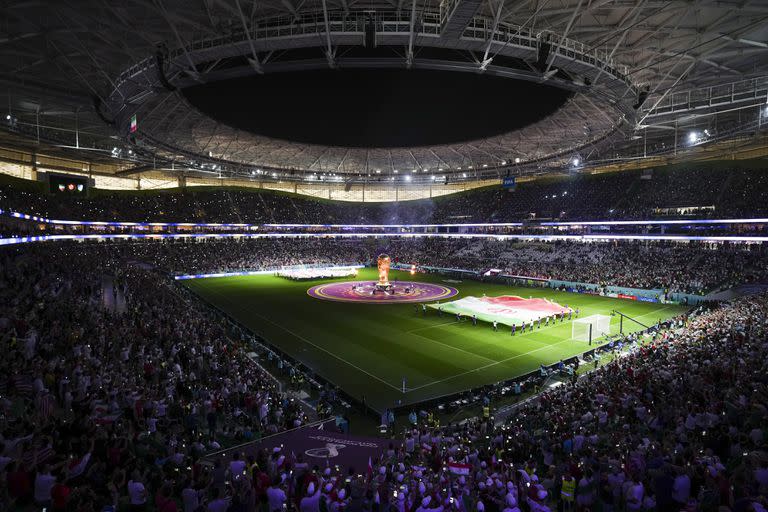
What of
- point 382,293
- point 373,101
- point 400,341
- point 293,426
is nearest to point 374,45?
point 373,101

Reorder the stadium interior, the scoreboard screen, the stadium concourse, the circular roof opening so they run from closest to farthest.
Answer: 1. the stadium interior
2. the circular roof opening
3. the scoreboard screen
4. the stadium concourse

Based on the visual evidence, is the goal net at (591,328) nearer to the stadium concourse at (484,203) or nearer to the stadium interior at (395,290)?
the stadium interior at (395,290)

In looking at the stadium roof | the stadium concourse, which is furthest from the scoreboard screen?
the stadium concourse

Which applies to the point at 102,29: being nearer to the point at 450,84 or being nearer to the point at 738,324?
the point at 450,84

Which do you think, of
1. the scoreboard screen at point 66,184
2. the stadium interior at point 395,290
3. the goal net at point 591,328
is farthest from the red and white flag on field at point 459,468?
the scoreboard screen at point 66,184

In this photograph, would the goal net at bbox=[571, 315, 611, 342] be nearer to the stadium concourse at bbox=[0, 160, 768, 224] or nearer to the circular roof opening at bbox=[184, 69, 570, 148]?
the circular roof opening at bbox=[184, 69, 570, 148]

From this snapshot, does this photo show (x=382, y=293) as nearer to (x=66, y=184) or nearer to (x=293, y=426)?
(x=66, y=184)
